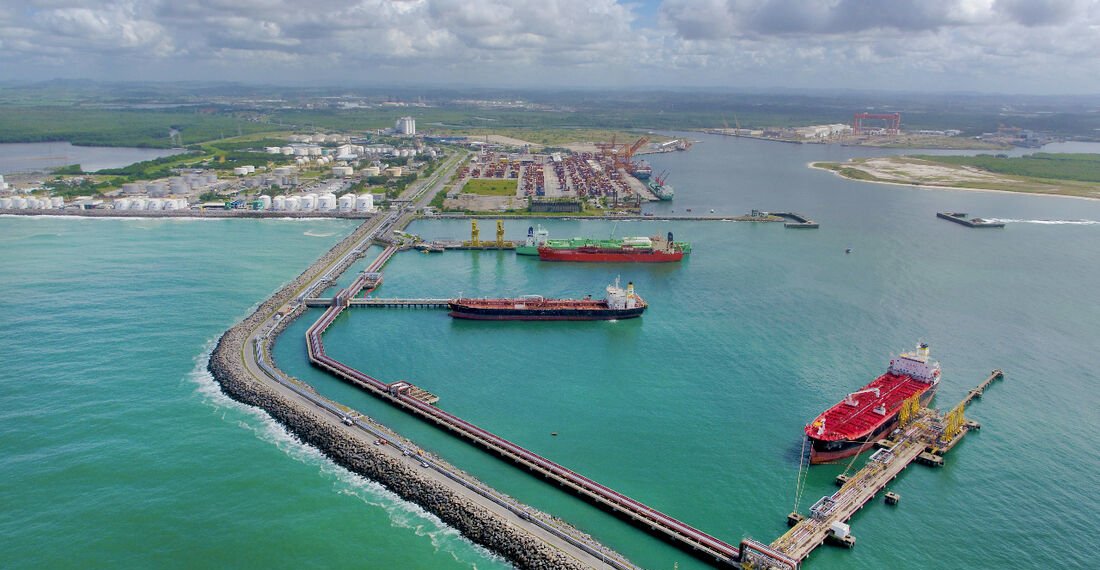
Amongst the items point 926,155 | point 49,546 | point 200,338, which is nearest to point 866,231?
point 200,338

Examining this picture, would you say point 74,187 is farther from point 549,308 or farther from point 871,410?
point 871,410

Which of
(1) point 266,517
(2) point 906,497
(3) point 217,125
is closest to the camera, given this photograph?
(1) point 266,517

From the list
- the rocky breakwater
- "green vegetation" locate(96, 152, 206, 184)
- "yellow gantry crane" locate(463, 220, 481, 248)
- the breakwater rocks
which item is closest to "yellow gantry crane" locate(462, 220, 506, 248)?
"yellow gantry crane" locate(463, 220, 481, 248)

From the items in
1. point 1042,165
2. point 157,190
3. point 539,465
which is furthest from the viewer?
point 1042,165

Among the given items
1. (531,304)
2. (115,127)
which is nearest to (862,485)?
(531,304)

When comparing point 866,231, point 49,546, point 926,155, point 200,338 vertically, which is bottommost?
point 49,546

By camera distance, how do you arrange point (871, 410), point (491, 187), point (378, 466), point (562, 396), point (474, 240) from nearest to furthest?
point (378, 466) < point (871, 410) < point (562, 396) < point (474, 240) < point (491, 187)

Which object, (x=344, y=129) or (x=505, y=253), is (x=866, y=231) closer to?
(x=505, y=253)
